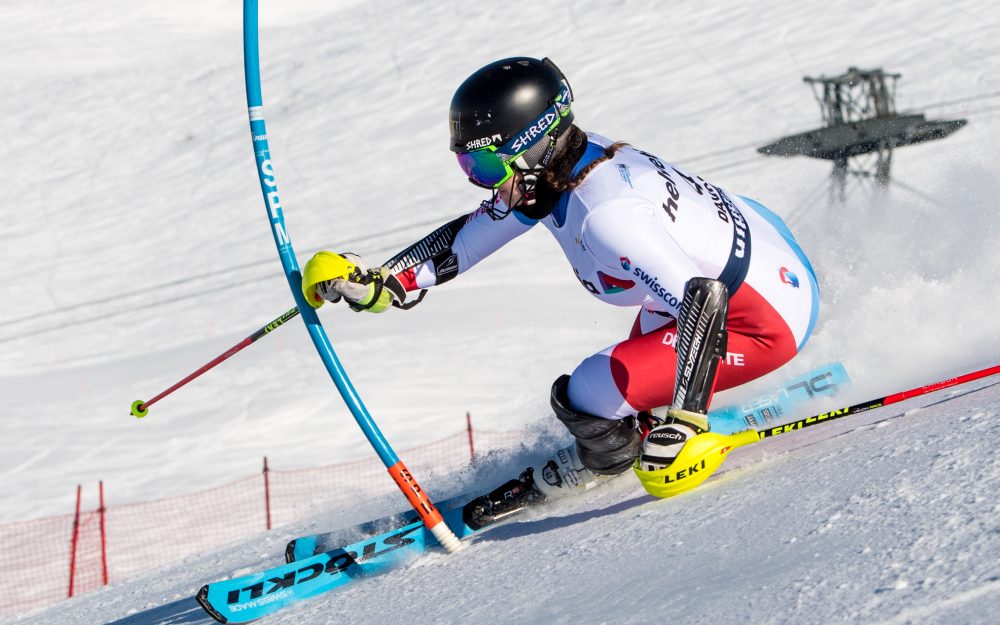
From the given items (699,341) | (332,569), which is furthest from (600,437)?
(332,569)

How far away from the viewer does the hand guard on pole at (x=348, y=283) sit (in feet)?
14.1

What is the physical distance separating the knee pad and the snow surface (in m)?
0.17

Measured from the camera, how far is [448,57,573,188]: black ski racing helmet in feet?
13.1

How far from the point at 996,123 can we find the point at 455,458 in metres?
25.9

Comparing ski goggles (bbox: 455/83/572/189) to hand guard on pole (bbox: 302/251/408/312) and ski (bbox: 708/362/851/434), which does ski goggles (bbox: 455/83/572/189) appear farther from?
ski (bbox: 708/362/851/434)

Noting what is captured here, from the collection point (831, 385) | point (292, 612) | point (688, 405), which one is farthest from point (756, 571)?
point (831, 385)

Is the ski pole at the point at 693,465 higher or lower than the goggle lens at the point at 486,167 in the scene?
lower

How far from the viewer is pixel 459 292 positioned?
2398cm

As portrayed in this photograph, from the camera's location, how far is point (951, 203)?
24.9 ft

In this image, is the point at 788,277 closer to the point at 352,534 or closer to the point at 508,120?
the point at 508,120

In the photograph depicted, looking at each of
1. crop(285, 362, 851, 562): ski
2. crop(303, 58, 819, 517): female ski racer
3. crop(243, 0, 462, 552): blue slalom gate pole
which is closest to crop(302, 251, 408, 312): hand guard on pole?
crop(303, 58, 819, 517): female ski racer

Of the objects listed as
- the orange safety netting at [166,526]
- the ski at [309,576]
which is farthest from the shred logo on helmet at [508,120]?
the orange safety netting at [166,526]

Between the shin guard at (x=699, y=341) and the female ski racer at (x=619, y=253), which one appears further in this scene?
the female ski racer at (x=619, y=253)

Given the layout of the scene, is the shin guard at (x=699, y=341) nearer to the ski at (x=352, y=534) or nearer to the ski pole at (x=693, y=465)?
the ski pole at (x=693, y=465)
